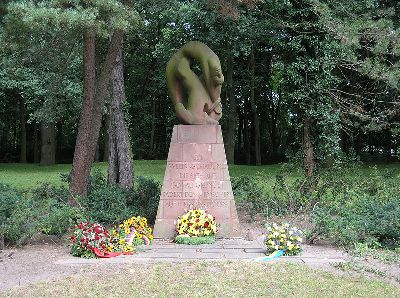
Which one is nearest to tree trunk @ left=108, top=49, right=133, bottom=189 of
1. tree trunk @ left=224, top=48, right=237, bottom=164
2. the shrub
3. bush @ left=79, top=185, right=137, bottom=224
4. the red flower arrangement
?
bush @ left=79, top=185, right=137, bottom=224

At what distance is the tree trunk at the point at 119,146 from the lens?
1280 cm

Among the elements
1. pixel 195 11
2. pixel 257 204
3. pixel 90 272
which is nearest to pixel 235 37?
pixel 195 11

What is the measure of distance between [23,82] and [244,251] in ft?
58.3

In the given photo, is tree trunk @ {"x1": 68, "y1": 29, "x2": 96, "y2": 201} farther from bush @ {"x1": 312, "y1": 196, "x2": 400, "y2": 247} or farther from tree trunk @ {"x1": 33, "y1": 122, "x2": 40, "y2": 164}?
tree trunk @ {"x1": 33, "y1": 122, "x2": 40, "y2": 164}

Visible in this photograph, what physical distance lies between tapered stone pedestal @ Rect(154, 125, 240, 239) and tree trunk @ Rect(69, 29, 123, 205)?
2.05 metres

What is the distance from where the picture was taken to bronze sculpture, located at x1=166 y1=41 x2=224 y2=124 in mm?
9281

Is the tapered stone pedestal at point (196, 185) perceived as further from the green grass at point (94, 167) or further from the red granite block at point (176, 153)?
the green grass at point (94, 167)

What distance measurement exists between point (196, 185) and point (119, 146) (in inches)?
169

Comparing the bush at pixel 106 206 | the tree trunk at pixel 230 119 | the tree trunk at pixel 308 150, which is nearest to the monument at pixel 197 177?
the bush at pixel 106 206

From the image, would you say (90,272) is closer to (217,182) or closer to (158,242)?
Answer: (158,242)

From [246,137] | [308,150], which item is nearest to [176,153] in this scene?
[308,150]

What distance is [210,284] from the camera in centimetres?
561

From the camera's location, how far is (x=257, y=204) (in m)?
11.2

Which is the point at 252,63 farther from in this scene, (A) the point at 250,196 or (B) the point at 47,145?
(A) the point at 250,196
